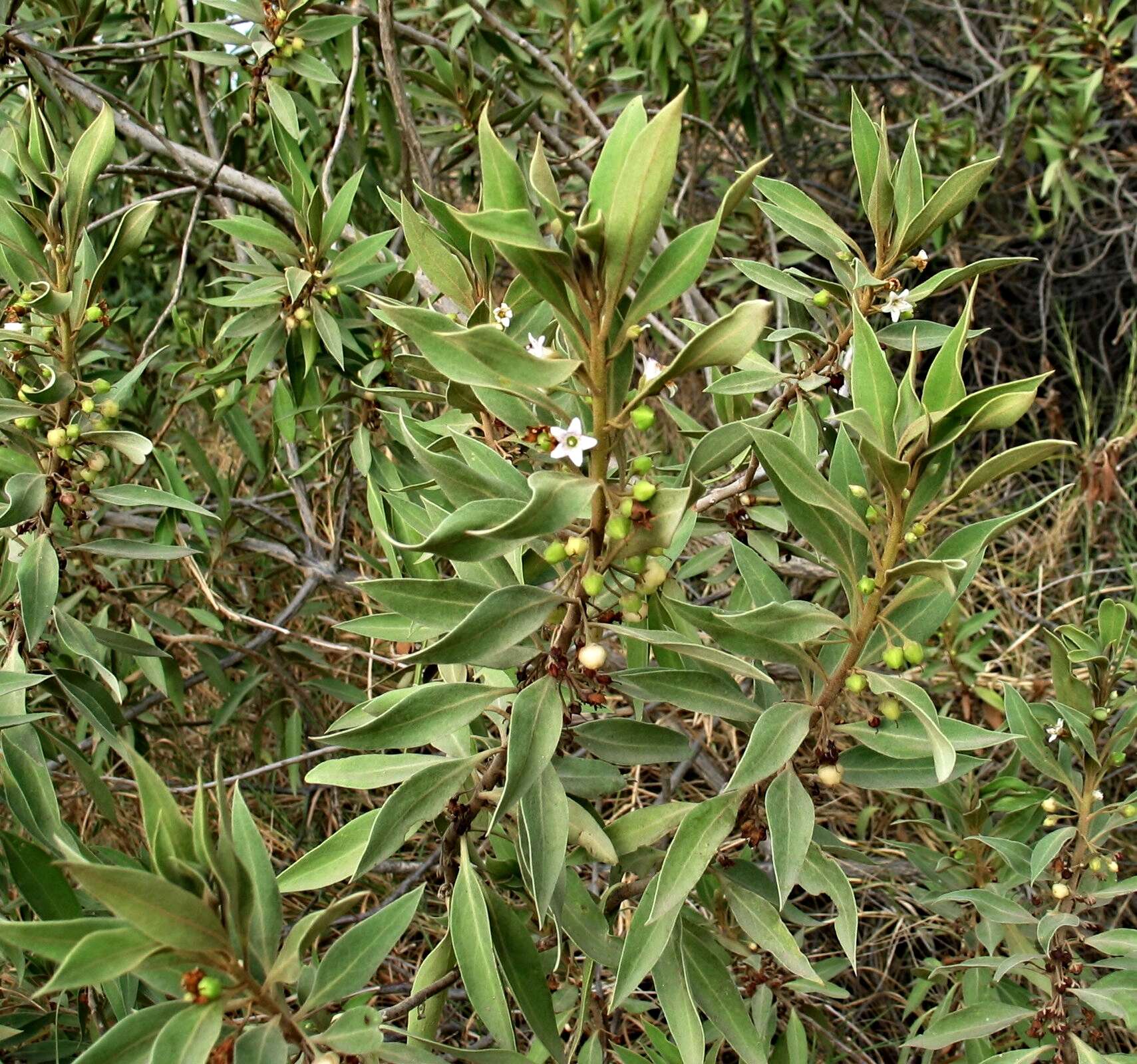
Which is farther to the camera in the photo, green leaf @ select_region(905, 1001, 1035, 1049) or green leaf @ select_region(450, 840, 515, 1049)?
green leaf @ select_region(905, 1001, 1035, 1049)

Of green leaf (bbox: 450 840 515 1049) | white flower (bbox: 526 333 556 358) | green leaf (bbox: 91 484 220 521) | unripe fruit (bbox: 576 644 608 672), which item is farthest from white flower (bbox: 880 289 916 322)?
green leaf (bbox: 91 484 220 521)

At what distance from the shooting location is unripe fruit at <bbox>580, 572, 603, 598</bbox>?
1012 millimetres

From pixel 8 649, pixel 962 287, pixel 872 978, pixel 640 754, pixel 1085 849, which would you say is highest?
pixel 640 754

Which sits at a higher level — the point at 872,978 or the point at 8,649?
the point at 8,649

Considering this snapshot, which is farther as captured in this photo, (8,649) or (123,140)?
(123,140)

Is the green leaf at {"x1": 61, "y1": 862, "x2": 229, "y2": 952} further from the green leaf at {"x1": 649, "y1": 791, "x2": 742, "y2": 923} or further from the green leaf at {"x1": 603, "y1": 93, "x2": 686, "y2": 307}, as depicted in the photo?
the green leaf at {"x1": 603, "y1": 93, "x2": 686, "y2": 307}

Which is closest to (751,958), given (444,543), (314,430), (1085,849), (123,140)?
(1085,849)

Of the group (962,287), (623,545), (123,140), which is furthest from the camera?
(962,287)

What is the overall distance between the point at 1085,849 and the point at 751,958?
551mm

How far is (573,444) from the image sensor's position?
0.99 m

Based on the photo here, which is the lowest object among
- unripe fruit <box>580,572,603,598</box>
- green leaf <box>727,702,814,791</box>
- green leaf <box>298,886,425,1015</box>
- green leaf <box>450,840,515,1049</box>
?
green leaf <box>450,840,515,1049</box>

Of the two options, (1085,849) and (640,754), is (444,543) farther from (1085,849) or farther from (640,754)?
(1085,849)

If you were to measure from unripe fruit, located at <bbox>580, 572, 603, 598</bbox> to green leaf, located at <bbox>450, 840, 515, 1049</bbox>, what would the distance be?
41cm

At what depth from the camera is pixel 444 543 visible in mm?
890
